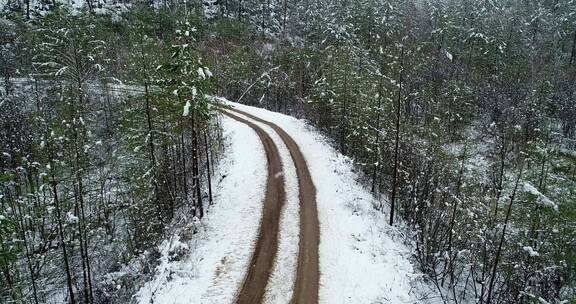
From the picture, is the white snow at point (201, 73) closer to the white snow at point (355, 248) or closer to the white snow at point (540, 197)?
the white snow at point (355, 248)

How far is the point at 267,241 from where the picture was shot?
711 inches

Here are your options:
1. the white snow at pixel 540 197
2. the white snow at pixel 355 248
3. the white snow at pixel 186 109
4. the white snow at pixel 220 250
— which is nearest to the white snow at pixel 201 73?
the white snow at pixel 186 109

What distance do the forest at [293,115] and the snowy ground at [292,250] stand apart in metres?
1.39

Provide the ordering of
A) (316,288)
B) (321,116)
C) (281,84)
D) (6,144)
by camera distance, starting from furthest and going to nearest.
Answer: (281,84), (321,116), (6,144), (316,288)

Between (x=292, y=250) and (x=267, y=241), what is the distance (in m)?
1.38

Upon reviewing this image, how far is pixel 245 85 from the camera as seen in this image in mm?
54969

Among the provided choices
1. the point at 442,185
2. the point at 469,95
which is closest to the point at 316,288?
the point at 442,185

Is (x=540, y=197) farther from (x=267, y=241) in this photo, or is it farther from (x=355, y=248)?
(x=267, y=241)

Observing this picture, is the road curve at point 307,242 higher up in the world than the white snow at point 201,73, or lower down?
lower down

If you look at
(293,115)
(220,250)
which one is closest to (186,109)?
(220,250)

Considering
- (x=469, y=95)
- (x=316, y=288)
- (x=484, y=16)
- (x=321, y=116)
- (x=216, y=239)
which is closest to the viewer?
(x=316, y=288)

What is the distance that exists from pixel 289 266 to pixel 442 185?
15.5 m

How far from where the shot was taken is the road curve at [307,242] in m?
14.6

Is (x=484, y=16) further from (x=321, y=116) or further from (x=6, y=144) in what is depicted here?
(x=6, y=144)
